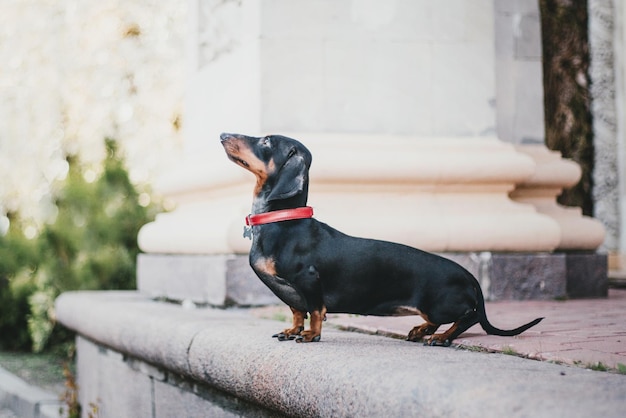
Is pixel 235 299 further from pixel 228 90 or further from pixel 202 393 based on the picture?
pixel 228 90

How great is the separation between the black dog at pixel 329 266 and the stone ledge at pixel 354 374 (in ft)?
0.41

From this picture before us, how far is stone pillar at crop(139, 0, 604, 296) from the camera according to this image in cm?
440

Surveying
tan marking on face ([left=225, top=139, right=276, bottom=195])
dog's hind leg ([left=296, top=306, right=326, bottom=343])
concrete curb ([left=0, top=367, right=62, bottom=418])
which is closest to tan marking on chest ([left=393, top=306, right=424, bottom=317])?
dog's hind leg ([left=296, top=306, right=326, bottom=343])

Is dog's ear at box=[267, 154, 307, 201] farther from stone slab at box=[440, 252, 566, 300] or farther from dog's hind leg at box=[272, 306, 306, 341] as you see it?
stone slab at box=[440, 252, 566, 300]

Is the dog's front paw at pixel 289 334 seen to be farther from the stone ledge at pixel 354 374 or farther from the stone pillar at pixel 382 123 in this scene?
the stone pillar at pixel 382 123

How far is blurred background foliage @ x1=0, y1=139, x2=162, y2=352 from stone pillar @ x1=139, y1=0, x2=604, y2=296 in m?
2.52

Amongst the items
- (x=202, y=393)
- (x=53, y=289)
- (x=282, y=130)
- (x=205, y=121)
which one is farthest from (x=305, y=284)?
(x=53, y=289)

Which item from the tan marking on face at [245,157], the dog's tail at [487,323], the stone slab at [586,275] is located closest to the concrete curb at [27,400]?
the stone slab at [586,275]

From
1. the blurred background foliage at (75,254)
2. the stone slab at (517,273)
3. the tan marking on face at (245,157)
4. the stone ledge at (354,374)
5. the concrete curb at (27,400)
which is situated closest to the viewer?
the stone ledge at (354,374)

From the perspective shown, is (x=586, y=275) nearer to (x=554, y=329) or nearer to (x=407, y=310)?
(x=554, y=329)

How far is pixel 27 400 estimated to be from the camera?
5.50m

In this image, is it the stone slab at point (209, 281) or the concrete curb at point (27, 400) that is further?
the concrete curb at point (27, 400)

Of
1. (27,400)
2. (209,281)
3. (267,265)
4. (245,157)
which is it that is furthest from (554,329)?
(27,400)

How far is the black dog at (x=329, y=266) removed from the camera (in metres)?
2.63
